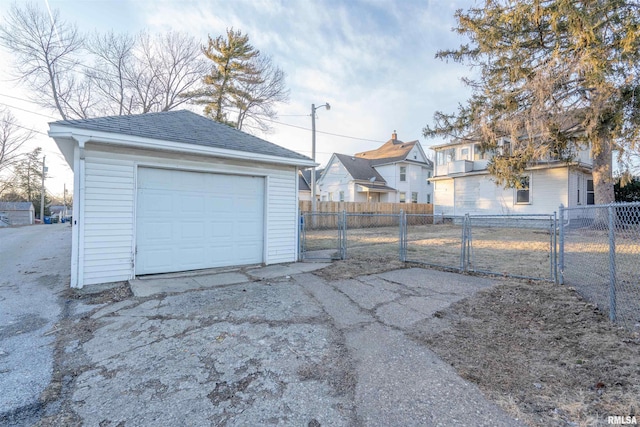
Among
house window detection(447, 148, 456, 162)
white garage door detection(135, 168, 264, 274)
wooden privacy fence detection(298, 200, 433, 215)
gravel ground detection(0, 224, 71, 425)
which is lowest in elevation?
gravel ground detection(0, 224, 71, 425)

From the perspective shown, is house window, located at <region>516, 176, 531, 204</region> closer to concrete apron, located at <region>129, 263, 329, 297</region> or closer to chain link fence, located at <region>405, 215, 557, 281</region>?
chain link fence, located at <region>405, 215, 557, 281</region>

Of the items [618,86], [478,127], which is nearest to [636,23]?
[618,86]

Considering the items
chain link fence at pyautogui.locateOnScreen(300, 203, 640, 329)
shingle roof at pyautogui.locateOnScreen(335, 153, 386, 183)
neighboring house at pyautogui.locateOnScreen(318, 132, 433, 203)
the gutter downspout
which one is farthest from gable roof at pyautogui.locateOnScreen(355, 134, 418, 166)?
the gutter downspout

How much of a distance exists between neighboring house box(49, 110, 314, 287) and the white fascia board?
0.02 metres

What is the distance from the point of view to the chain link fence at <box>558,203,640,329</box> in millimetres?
3564

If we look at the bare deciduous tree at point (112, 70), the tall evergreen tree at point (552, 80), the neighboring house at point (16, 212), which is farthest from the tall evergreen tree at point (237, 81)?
the neighboring house at point (16, 212)

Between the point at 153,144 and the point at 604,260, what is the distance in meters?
8.93

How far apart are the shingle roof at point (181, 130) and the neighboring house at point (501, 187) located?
1131 centimetres

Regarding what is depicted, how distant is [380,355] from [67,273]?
721 cm

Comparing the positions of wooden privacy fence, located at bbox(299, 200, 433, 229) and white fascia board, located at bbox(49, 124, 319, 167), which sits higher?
white fascia board, located at bbox(49, 124, 319, 167)

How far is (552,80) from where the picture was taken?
985 cm

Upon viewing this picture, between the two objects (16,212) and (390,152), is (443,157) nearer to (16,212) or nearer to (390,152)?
(390,152)

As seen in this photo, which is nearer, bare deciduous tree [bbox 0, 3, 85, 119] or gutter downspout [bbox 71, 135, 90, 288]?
gutter downspout [bbox 71, 135, 90, 288]

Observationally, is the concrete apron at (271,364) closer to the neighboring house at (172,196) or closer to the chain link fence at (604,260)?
the neighboring house at (172,196)
